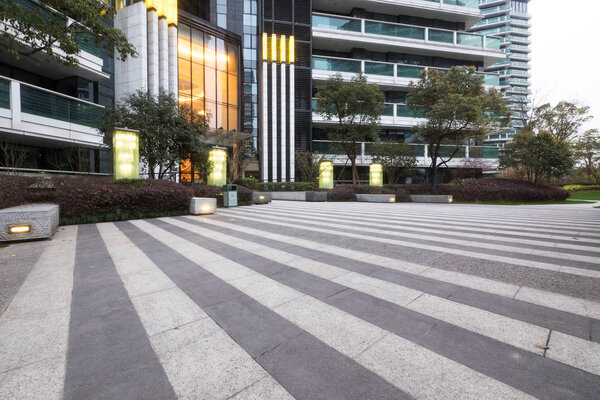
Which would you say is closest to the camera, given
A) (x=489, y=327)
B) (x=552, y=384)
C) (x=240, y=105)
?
(x=552, y=384)

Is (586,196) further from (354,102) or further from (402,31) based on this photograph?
(354,102)

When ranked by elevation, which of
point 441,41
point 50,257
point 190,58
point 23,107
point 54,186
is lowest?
point 50,257

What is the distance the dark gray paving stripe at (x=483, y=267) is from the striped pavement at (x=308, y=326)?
3cm

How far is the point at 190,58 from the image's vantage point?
22484mm

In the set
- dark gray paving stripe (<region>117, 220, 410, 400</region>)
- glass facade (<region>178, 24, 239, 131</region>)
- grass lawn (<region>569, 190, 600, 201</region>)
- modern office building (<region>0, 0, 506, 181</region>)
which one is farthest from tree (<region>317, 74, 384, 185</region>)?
grass lawn (<region>569, 190, 600, 201</region>)

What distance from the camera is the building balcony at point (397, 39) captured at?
28344 mm

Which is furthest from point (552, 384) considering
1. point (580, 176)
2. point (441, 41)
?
point (580, 176)

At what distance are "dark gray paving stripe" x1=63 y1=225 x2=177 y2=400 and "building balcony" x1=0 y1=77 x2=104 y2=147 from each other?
13407 millimetres

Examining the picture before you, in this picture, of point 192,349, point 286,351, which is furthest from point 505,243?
point 192,349

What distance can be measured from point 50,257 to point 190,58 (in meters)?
23.3

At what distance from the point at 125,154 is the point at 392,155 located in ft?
72.1

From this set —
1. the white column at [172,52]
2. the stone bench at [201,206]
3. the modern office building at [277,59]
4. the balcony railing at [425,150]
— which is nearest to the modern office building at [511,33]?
the balcony railing at [425,150]

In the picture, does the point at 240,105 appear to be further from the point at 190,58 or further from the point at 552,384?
the point at 552,384

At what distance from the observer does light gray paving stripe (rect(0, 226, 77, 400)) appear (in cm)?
157
